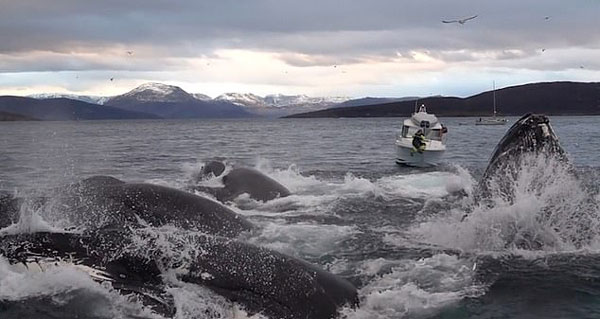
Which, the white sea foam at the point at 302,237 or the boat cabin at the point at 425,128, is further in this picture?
the boat cabin at the point at 425,128

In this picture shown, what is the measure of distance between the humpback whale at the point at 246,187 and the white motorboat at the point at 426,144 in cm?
2036

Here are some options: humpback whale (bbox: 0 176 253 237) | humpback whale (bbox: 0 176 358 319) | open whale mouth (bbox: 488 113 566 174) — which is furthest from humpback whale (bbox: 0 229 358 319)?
open whale mouth (bbox: 488 113 566 174)

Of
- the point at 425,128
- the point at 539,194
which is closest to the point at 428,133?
the point at 425,128

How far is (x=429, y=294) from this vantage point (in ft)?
33.6

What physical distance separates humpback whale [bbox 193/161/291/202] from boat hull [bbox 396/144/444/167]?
66.6 ft

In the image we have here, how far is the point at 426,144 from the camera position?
1582 inches

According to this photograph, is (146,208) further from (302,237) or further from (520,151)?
(520,151)

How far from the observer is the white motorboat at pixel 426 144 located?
39906 mm

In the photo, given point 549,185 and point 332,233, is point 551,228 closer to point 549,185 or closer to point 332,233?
point 549,185

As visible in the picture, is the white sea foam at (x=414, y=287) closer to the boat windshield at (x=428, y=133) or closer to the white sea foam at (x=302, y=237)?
the white sea foam at (x=302, y=237)

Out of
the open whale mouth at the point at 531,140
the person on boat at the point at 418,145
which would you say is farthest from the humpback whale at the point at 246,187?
the person on boat at the point at 418,145

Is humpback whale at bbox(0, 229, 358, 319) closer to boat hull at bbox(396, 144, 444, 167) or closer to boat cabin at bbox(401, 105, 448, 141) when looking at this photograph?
boat hull at bbox(396, 144, 444, 167)

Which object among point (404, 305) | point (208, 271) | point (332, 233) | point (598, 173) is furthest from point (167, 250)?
point (598, 173)

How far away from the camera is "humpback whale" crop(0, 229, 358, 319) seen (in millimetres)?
8383
